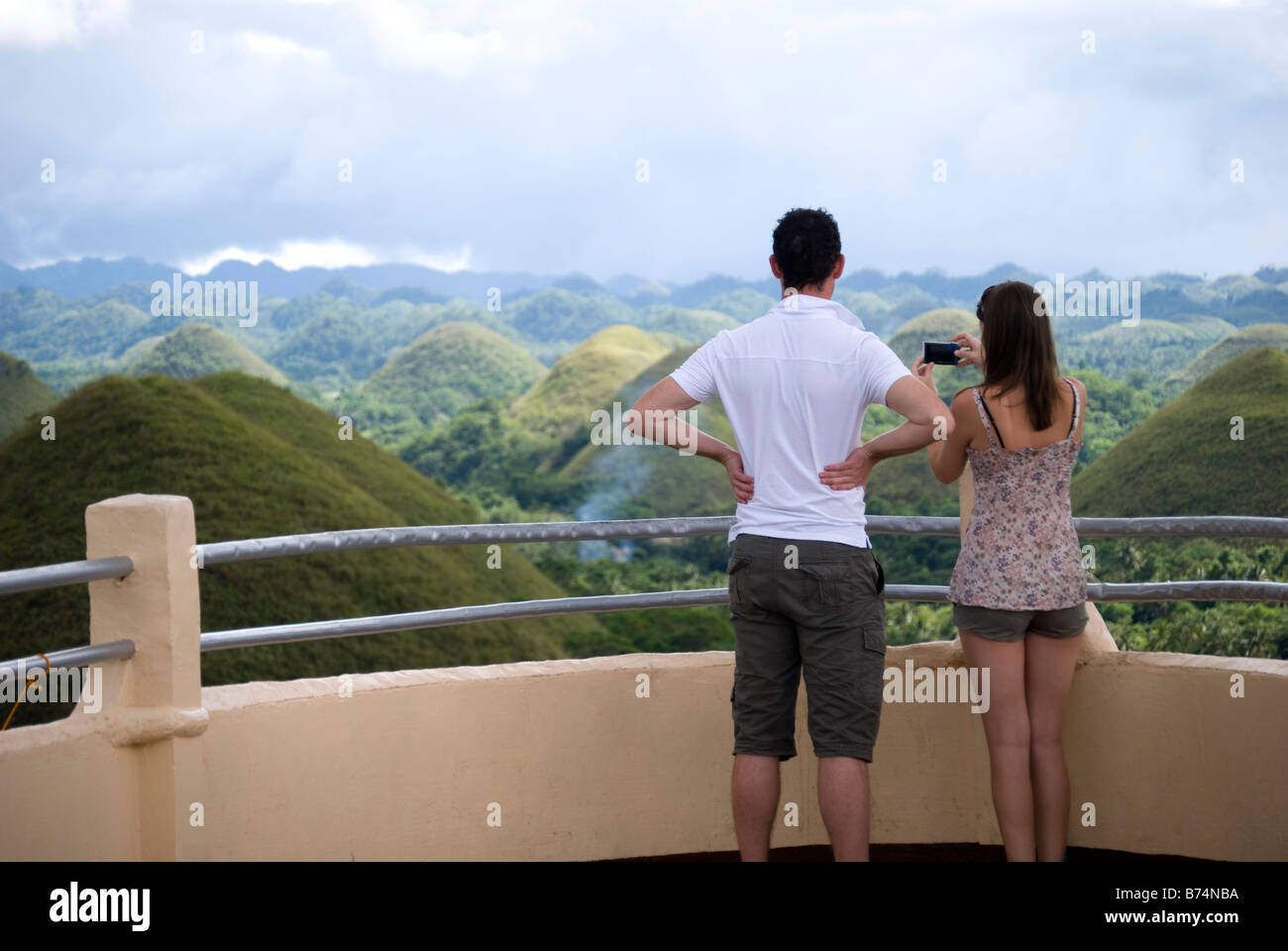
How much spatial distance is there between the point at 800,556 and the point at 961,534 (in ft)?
2.79

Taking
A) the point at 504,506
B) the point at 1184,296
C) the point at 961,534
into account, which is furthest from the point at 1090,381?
the point at 961,534

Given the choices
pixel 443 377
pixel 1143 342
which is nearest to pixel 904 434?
pixel 1143 342

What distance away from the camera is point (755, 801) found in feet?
9.33

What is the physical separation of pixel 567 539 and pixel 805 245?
1.05m

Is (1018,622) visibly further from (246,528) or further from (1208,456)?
(1208,456)

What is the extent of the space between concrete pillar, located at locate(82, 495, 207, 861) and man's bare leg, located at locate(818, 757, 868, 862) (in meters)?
1.34

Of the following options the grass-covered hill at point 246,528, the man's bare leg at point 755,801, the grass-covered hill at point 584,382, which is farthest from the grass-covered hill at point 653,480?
the man's bare leg at point 755,801

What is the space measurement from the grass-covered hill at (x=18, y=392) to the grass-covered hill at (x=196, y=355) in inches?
650

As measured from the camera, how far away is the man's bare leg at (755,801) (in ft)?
9.34

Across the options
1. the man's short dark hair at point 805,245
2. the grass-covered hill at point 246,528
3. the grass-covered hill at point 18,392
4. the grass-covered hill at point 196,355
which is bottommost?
the grass-covered hill at point 246,528

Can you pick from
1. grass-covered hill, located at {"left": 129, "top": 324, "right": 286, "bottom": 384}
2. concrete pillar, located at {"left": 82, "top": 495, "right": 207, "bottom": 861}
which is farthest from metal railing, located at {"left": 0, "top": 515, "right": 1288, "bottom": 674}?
grass-covered hill, located at {"left": 129, "top": 324, "right": 286, "bottom": 384}

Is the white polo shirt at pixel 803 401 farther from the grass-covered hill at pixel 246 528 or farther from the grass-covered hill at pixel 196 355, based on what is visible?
the grass-covered hill at pixel 196 355

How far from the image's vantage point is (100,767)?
9.41 feet
